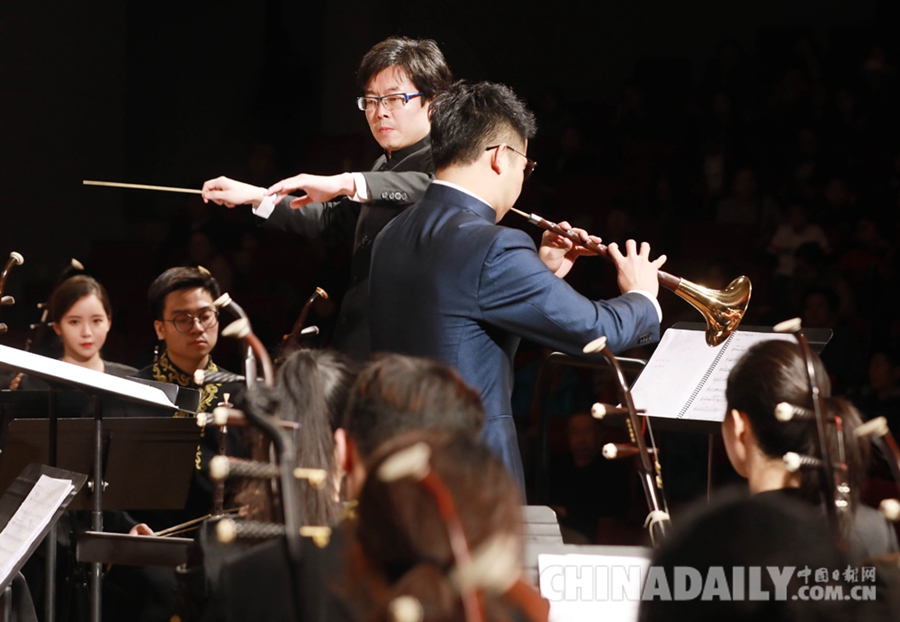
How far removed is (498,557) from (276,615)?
0.53 meters

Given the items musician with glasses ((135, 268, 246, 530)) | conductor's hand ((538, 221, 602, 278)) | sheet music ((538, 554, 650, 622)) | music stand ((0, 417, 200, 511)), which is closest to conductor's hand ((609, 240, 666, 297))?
conductor's hand ((538, 221, 602, 278))

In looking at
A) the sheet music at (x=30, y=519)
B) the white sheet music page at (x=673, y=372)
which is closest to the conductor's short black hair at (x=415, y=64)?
the white sheet music page at (x=673, y=372)

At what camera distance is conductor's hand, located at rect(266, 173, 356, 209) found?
2.53 metres

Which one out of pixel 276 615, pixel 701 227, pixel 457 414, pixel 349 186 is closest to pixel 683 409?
pixel 349 186

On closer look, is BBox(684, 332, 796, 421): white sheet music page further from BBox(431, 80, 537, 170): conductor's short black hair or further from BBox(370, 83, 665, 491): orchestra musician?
BBox(431, 80, 537, 170): conductor's short black hair

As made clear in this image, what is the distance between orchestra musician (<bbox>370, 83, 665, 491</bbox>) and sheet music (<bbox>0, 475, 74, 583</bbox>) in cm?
80

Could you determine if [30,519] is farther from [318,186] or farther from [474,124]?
[474,124]

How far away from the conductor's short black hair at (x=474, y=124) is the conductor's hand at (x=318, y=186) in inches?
11.7

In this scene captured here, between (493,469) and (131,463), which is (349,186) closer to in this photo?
(131,463)

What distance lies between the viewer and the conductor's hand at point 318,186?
253 centimetres

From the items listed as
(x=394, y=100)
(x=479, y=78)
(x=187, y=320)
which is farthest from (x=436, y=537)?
(x=479, y=78)

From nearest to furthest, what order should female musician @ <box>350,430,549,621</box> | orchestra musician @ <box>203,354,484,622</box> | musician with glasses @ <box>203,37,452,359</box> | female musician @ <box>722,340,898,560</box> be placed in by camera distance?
female musician @ <box>350,430,549,621</box>
orchestra musician @ <box>203,354,484,622</box>
female musician @ <box>722,340,898,560</box>
musician with glasses @ <box>203,37,452,359</box>

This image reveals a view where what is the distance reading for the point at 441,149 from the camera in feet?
7.88

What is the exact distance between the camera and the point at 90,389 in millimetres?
2418
